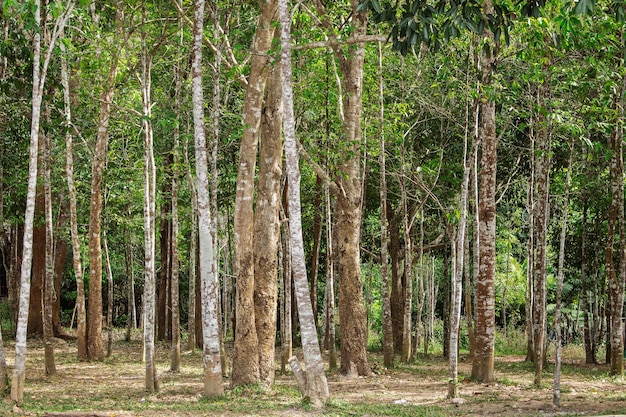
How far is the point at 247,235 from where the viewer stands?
516 inches

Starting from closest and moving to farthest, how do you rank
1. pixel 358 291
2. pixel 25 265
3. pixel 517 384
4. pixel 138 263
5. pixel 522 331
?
pixel 25 265
pixel 517 384
pixel 358 291
pixel 138 263
pixel 522 331

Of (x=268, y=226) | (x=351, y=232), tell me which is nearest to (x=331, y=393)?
(x=268, y=226)

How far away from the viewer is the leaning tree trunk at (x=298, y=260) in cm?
981

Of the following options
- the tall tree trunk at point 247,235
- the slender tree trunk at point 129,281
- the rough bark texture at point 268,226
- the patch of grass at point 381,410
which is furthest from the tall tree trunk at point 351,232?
the slender tree trunk at point 129,281

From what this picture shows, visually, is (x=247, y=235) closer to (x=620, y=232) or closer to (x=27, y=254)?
(x=27, y=254)

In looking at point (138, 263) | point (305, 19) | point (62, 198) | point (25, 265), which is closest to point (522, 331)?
point (138, 263)

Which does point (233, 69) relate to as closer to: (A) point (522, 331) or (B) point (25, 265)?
(B) point (25, 265)

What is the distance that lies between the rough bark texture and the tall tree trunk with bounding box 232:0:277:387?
309 mm

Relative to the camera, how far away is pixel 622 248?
620 inches

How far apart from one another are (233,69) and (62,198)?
11.1 m

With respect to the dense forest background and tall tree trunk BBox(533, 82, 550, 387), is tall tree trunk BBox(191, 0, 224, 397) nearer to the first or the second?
the dense forest background

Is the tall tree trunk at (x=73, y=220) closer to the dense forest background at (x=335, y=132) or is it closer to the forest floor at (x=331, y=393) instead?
the dense forest background at (x=335, y=132)

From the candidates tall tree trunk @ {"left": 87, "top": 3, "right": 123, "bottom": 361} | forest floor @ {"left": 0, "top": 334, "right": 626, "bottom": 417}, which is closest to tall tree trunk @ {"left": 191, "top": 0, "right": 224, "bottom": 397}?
forest floor @ {"left": 0, "top": 334, "right": 626, "bottom": 417}

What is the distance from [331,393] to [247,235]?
11.0ft
